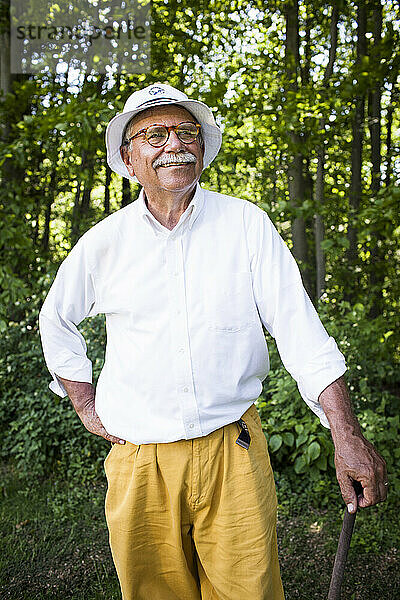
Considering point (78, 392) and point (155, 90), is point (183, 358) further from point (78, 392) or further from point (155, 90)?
point (155, 90)

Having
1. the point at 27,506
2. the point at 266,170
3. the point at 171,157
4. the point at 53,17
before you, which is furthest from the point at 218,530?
the point at 53,17

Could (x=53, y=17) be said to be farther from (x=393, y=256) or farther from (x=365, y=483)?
(x=365, y=483)

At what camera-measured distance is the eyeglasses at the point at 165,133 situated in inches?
77.2

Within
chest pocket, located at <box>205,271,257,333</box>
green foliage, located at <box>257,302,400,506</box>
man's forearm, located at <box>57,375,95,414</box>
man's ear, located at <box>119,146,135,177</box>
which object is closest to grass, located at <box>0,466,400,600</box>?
green foliage, located at <box>257,302,400,506</box>

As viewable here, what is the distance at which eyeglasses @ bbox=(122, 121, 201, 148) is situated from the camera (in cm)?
196

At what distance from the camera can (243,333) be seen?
191cm

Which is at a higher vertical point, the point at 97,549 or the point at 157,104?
the point at 157,104

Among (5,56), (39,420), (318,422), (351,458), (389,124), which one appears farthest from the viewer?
(389,124)

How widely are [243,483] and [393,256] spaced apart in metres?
5.10

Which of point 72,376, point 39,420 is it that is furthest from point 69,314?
point 39,420

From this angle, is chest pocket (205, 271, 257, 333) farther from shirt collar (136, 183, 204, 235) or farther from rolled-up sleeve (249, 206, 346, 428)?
shirt collar (136, 183, 204, 235)

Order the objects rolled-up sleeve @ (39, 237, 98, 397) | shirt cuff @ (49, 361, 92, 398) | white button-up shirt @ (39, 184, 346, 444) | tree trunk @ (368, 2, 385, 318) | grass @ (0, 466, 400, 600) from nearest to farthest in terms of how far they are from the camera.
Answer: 1. white button-up shirt @ (39, 184, 346, 444)
2. rolled-up sleeve @ (39, 237, 98, 397)
3. shirt cuff @ (49, 361, 92, 398)
4. grass @ (0, 466, 400, 600)
5. tree trunk @ (368, 2, 385, 318)

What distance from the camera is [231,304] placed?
189cm

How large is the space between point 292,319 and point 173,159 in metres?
0.65
